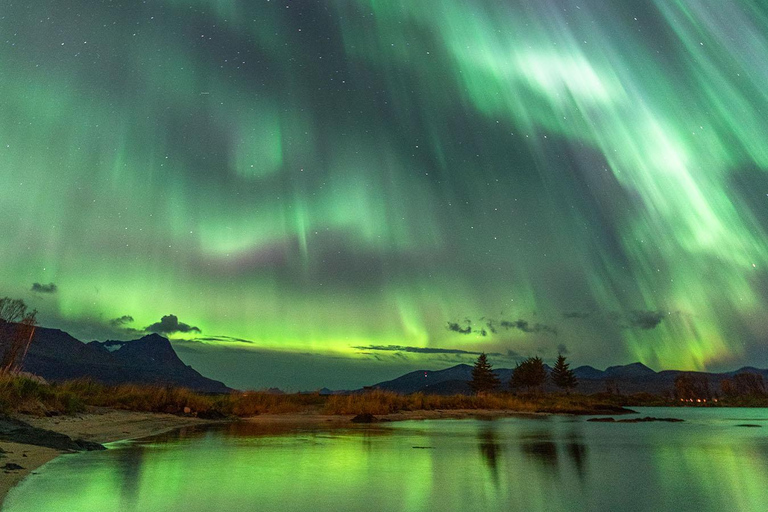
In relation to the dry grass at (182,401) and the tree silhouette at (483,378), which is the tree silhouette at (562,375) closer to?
the tree silhouette at (483,378)

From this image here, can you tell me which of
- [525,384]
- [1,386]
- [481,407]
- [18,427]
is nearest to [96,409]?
[1,386]

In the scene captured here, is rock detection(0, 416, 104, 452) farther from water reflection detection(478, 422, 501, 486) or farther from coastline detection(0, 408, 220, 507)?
water reflection detection(478, 422, 501, 486)

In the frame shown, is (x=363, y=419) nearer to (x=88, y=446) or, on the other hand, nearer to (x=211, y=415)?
(x=211, y=415)

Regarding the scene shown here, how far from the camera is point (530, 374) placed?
118 metres

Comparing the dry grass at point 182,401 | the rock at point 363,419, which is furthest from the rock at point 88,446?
the rock at point 363,419

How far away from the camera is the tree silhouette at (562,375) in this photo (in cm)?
11706

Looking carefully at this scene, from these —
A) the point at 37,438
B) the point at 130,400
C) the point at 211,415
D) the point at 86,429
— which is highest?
the point at 130,400

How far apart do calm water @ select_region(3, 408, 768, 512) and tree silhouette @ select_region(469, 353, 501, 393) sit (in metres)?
88.6

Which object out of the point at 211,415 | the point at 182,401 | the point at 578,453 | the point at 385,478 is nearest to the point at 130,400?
the point at 182,401

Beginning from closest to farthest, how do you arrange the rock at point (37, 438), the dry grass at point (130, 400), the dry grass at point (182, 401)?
the rock at point (37, 438)
the dry grass at point (130, 400)
the dry grass at point (182, 401)

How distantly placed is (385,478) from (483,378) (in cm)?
10111

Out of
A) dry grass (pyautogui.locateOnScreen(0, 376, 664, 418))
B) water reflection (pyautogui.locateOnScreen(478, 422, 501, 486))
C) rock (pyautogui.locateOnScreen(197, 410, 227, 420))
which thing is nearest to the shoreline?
rock (pyautogui.locateOnScreen(197, 410, 227, 420))

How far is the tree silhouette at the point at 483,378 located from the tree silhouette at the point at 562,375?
14251 millimetres

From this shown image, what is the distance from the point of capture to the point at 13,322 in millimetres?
44188
